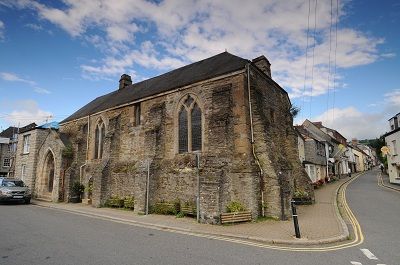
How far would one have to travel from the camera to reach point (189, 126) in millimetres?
15414

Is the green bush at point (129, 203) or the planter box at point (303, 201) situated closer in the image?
the planter box at point (303, 201)

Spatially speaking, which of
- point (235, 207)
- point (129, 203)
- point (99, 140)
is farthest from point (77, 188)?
point (235, 207)

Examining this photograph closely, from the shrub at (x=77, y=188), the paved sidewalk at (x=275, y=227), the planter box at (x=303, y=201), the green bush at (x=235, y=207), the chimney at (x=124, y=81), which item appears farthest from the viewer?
the chimney at (x=124, y=81)

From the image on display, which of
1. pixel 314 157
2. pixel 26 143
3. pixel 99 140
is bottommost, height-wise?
pixel 314 157

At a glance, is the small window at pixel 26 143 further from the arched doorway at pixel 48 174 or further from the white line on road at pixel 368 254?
the white line on road at pixel 368 254

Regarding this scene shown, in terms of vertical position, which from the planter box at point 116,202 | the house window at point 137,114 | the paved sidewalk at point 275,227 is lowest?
the paved sidewalk at point 275,227

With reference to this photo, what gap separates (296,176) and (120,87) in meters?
19.3

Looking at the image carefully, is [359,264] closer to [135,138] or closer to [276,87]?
[276,87]

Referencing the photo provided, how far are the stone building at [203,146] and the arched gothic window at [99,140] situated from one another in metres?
0.08

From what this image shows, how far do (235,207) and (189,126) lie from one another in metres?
5.65

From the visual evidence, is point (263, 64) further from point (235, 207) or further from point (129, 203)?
point (129, 203)

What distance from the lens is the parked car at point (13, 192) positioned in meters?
18.2

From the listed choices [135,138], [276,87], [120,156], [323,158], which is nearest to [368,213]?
[276,87]

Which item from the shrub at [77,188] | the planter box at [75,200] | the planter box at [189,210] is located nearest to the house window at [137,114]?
the shrub at [77,188]
